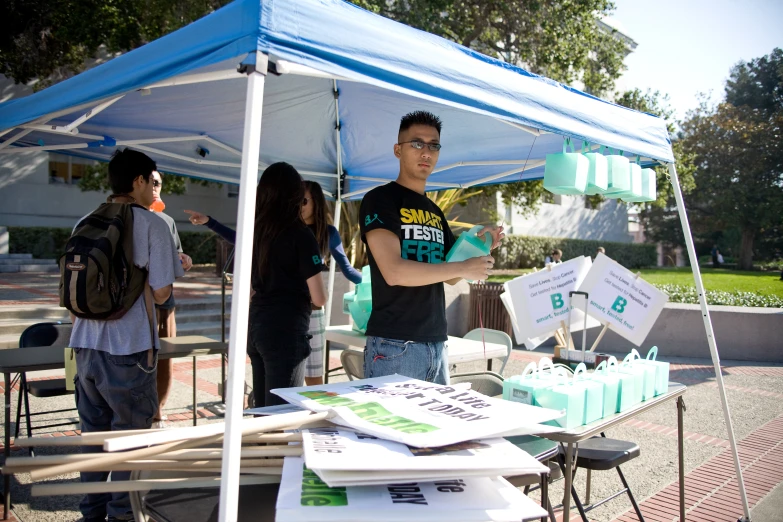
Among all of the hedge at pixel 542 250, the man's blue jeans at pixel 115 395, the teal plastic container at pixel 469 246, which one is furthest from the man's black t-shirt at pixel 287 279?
the hedge at pixel 542 250

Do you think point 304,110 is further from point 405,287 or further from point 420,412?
point 420,412

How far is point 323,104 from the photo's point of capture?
4109mm

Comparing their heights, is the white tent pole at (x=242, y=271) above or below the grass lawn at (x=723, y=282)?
above

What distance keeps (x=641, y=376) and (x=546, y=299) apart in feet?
2.09

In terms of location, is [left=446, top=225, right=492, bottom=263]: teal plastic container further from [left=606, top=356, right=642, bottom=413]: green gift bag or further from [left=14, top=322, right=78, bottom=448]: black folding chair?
[left=14, top=322, right=78, bottom=448]: black folding chair

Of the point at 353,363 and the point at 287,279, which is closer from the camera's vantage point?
the point at 287,279

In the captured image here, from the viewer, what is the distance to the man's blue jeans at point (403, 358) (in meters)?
2.42

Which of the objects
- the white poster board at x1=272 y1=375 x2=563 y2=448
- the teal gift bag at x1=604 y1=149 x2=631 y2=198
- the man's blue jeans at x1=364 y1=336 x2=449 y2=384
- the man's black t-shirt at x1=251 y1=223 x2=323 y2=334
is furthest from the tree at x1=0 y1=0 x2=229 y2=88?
the white poster board at x1=272 y1=375 x2=563 y2=448

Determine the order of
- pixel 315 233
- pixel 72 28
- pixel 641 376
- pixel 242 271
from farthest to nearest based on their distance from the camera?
pixel 72 28 → pixel 315 233 → pixel 641 376 → pixel 242 271

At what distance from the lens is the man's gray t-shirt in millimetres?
2521

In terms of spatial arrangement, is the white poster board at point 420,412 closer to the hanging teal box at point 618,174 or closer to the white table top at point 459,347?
the hanging teal box at point 618,174

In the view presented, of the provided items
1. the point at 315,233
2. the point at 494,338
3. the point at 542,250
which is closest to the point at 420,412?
the point at 315,233

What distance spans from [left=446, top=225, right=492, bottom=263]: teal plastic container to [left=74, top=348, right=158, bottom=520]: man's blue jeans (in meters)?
1.46

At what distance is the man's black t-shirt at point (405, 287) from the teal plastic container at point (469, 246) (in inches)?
3.6
